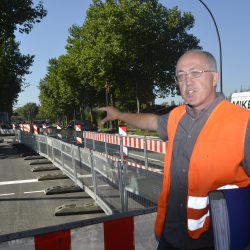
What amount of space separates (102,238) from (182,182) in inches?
40.6

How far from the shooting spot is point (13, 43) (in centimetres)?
5438

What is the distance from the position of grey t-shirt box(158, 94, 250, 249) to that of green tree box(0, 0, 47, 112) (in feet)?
77.3

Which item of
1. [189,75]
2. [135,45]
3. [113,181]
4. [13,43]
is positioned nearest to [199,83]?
[189,75]

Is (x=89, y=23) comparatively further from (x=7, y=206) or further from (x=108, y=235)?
(x=108, y=235)

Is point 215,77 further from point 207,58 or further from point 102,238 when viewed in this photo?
point 102,238

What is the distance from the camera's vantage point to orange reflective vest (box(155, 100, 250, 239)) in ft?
7.17

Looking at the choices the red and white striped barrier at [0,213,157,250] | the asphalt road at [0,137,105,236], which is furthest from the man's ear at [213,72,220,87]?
the asphalt road at [0,137,105,236]

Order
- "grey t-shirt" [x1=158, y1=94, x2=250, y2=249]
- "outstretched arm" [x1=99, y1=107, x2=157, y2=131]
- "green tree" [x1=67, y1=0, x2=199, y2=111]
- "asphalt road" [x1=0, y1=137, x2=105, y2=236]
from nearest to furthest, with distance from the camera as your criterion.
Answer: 1. "grey t-shirt" [x1=158, y1=94, x2=250, y2=249]
2. "outstretched arm" [x1=99, y1=107, x2=157, y2=131]
3. "asphalt road" [x1=0, y1=137, x2=105, y2=236]
4. "green tree" [x1=67, y1=0, x2=199, y2=111]

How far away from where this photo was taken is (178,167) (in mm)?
2400

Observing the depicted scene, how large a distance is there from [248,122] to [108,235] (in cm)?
140

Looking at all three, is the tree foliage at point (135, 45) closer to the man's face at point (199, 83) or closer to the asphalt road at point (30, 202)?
the asphalt road at point (30, 202)

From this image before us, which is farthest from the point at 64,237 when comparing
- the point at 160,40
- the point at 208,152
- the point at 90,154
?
the point at 160,40

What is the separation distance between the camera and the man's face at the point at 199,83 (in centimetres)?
241

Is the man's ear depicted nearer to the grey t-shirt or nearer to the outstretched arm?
the grey t-shirt
